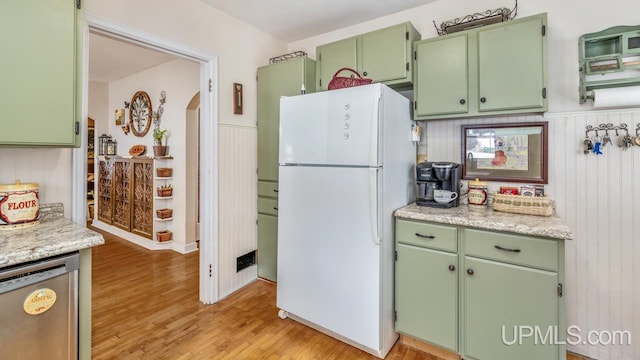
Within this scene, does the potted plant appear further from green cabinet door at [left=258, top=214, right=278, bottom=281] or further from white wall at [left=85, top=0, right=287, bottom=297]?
green cabinet door at [left=258, top=214, right=278, bottom=281]

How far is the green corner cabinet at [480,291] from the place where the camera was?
5.01ft

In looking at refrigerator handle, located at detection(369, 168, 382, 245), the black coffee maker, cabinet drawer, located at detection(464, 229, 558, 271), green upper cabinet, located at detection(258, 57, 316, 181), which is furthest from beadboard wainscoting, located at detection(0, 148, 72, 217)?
cabinet drawer, located at detection(464, 229, 558, 271)

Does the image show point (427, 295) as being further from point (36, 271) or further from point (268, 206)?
point (36, 271)

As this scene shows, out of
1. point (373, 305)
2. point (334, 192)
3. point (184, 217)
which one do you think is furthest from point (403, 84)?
point (184, 217)

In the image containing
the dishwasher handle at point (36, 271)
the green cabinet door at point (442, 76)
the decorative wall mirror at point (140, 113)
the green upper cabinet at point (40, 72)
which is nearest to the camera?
the dishwasher handle at point (36, 271)

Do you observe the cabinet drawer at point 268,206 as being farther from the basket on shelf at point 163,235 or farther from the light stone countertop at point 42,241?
the basket on shelf at point 163,235

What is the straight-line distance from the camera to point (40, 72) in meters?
1.38

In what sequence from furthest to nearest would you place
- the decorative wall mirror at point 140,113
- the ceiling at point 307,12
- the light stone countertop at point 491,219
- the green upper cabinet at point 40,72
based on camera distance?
the decorative wall mirror at point 140,113, the ceiling at point 307,12, the light stone countertop at point 491,219, the green upper cabinet at point 40,72

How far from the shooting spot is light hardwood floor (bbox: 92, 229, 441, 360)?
191cm

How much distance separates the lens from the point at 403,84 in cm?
230

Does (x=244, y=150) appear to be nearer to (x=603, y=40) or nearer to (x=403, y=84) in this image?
(x=403, y=84)

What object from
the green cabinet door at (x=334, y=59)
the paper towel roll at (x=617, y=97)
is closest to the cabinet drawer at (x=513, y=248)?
the paper towel roll at (x=617, y=97)

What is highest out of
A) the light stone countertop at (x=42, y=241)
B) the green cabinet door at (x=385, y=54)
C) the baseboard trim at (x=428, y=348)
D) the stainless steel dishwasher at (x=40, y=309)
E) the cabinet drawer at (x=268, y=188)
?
the green cabinet door at (x=385, y=54)

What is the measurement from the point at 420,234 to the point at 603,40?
Result: 166 centimetres
